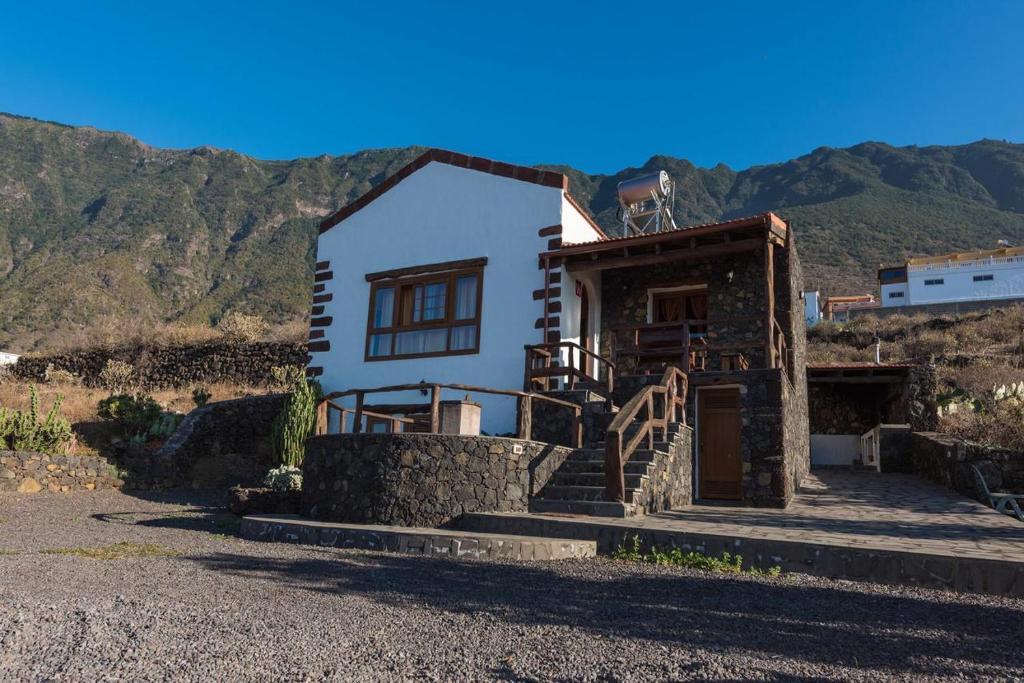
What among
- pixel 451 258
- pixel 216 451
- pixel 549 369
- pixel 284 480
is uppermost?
pixel 451 258

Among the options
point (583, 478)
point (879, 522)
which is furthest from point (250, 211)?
point (879, 522)

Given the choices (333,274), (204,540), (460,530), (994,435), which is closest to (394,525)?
(460,530)

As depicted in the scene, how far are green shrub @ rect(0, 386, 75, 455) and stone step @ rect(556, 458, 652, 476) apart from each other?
882 cm

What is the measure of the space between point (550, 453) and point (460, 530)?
1.87 meters

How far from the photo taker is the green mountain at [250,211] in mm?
46031

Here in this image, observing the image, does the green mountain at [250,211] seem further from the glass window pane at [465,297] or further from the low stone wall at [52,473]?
the glass window pane at [465,297]

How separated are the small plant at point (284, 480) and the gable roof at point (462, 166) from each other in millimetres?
5469

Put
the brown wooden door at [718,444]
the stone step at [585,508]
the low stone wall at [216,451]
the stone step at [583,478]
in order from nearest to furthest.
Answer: the stone step at [585,508], the stone step at [583,478], the brown wooden door at [718,444], the low stone wall at [216,451]

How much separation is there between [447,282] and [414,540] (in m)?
7.68

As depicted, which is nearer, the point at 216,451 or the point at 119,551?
the point at 119,551

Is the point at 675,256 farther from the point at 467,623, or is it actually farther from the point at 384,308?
the point at 467,623

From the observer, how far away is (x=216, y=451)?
560 inches

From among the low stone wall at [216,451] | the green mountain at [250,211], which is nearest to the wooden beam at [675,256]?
the low stone wall at [216,451]

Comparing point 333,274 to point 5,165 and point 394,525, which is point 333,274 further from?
point 5,165
